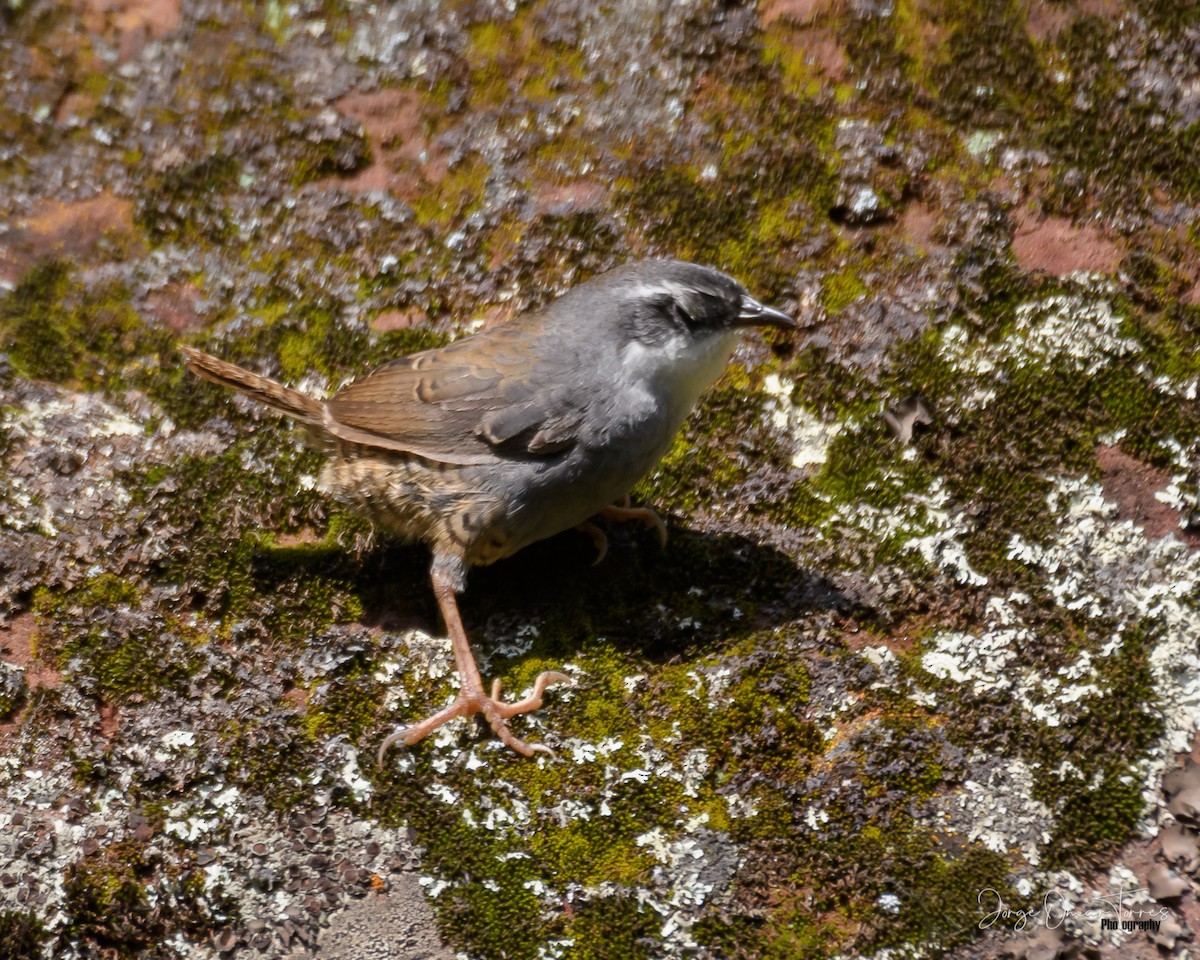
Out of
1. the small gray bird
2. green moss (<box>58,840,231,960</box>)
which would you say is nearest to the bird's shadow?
the small gray bird

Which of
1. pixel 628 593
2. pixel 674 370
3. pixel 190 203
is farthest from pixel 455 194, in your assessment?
pixel 628 593

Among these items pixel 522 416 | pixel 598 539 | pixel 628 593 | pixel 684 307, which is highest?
pixel 684 307

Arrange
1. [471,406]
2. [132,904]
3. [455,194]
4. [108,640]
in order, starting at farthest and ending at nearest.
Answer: [455,194] → [471,406] → [108,640] → [132,904]

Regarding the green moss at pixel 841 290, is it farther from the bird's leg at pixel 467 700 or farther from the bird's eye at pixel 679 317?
the bird's leg at pixel 467 700

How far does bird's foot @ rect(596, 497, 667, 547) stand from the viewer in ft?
14.3

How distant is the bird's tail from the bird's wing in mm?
90

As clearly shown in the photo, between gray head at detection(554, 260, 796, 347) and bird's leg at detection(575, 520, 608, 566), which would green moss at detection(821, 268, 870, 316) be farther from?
bird's leg at detection(575, 520, 608, 566)

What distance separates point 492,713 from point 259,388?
5.72 feet

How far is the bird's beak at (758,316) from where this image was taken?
4.26 metres

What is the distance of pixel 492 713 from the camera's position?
12.4ft

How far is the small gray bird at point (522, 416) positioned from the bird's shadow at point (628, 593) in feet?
0.54

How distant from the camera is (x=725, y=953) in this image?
3.37m
